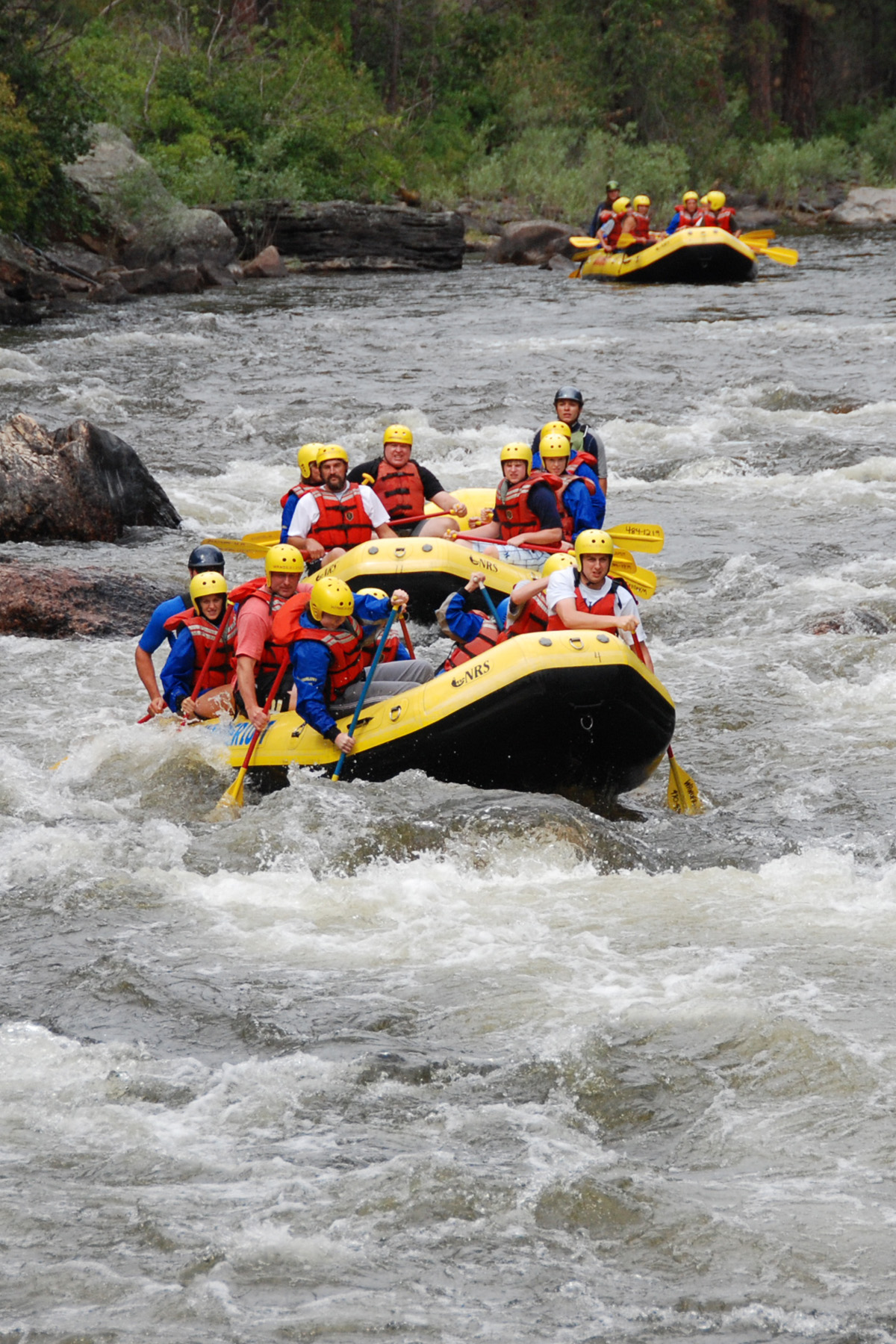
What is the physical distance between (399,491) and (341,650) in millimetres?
3303

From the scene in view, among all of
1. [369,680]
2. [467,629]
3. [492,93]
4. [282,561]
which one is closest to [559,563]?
[467,629]

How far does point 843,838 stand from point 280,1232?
3.48 meters

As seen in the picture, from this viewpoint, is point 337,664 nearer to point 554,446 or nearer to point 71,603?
point 554,446

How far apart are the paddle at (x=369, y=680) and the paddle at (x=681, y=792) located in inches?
45.3

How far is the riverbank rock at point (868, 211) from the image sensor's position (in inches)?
1357

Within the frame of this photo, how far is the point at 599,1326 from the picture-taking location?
11.6ft

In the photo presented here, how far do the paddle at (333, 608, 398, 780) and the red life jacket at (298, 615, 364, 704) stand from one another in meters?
0.09

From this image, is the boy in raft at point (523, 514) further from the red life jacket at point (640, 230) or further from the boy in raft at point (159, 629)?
the red life jacket at point (640, 230)

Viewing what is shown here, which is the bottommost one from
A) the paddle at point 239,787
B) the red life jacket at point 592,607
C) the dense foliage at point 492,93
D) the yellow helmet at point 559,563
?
the paddle at point 239,787

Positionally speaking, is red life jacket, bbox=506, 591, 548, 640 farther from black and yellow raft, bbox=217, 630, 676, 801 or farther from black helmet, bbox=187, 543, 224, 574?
black helmet, bbox=187, 543, 224, 574

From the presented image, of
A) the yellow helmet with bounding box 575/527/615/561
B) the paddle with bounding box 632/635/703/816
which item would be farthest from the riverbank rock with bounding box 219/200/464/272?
the paddle with bounding box 632/635/703/816

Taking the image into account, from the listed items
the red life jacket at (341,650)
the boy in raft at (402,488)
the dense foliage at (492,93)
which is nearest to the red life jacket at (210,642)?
the red life jacket at (341,650)

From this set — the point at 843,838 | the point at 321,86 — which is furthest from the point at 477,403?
the point at 321,86

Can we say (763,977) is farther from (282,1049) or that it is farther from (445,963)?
(282,1049)
